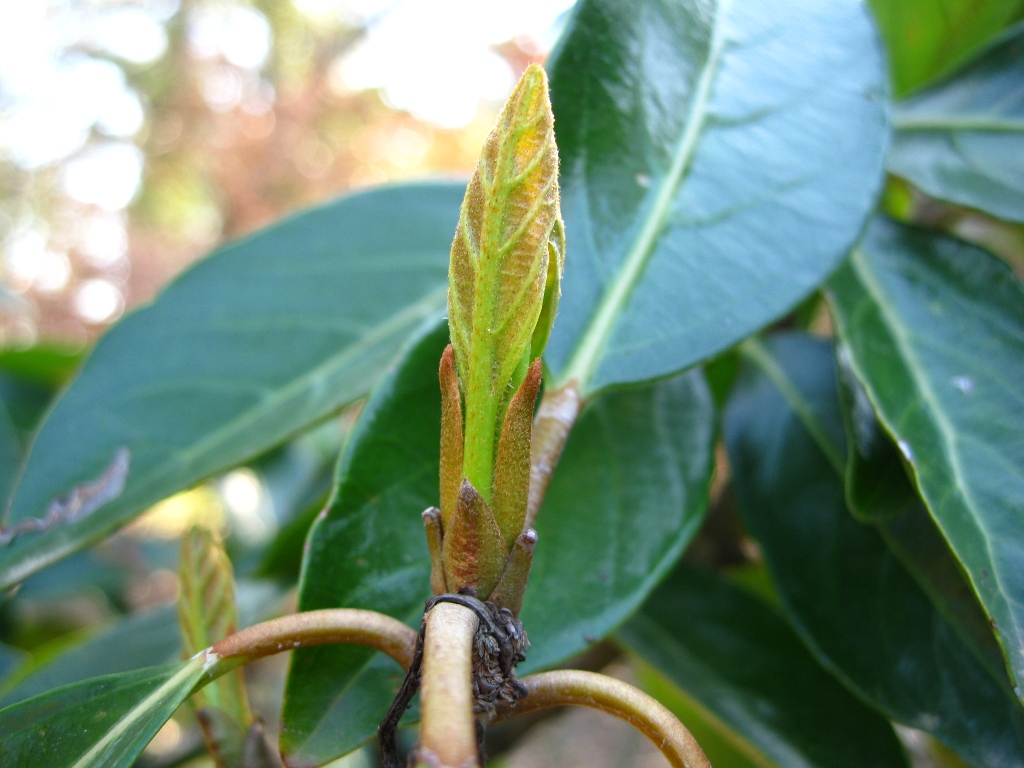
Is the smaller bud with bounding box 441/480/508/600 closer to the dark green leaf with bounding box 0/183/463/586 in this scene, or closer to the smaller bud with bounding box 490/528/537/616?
the smaller bud with bounding box 490/528/537/616

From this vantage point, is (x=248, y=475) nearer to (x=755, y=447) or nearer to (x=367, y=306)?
(x=367, y=306)

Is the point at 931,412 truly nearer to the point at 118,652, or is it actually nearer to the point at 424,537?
the point at 424,537

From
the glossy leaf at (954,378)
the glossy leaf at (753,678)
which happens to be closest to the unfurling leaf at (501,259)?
the glossy leaf at (954,378)

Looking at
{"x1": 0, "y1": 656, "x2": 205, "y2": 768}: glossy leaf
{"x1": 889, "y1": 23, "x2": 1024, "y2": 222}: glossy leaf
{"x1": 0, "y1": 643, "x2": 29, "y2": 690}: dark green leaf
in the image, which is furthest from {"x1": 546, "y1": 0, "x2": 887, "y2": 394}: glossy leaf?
{"x1": 0, "y1": 643, "x2": 29, "y2": 690}: dark green leaf

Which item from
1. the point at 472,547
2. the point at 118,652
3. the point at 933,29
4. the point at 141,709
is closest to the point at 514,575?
the point at 472,547

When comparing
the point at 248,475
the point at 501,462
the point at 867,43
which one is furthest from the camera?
the point at 248,475

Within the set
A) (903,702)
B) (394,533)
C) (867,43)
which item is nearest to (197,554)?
(394,533)
